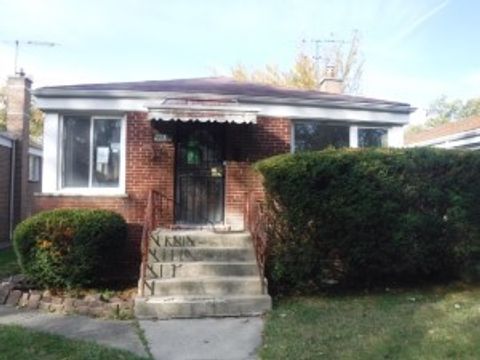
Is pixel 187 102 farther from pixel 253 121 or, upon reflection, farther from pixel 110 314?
pixel 110 314

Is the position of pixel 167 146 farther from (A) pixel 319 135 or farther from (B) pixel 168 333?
(B) pixel 168 333

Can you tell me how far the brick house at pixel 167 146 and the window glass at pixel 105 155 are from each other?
2 cm

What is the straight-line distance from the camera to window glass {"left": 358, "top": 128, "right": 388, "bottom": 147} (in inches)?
519

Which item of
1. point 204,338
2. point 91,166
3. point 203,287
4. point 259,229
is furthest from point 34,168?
point 204,338

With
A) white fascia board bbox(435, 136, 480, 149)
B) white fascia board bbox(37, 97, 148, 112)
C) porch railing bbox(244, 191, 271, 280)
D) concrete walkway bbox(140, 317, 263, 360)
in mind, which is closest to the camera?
concrete walkway bbox(140, 317, 263, 360)

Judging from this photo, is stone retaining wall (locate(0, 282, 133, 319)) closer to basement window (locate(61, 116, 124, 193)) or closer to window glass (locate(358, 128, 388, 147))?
basement window (locate(61, 116, 124, 193))

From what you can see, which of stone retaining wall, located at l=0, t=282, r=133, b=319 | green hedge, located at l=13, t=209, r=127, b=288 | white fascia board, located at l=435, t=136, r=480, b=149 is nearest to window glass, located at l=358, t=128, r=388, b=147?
white fascia board, located at l=435, t=136, r=480, b=149

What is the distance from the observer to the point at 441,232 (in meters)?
9.80

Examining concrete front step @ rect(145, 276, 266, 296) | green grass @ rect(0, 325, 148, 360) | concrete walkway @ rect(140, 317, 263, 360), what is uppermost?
concrete front step @ rect(145, 276, 266, 296)

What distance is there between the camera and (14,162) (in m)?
19.4

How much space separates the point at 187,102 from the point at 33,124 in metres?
35.7

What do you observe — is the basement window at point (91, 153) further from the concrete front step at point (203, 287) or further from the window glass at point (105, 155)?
the concrete front step at point (203, 287)

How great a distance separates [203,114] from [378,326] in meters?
5.41

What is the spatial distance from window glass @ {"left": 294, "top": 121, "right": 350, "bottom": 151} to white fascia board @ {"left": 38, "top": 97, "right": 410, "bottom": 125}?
28cm
